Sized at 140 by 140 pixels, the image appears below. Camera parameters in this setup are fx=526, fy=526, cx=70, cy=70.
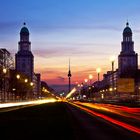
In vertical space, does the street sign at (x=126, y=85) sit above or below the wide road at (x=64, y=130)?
above

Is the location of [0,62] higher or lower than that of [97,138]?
higher

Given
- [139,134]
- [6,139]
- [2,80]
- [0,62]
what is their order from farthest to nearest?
[0,62] < [2,80] < [139,134] < [6,139]

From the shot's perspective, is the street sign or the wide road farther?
the street sign

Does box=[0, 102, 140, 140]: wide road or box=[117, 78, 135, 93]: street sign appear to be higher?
box=[117, 78, 135, 93]: street sign

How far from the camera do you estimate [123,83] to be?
4018 inches

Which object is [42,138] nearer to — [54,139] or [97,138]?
[54,139]

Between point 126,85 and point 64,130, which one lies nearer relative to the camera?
point 64,130

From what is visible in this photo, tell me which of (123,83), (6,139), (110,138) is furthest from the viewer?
(123,83)

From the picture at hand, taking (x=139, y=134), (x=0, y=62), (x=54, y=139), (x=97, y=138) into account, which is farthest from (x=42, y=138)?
(x=0, y=62)

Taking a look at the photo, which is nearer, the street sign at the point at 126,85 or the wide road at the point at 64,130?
the wide road at the point at 64,130

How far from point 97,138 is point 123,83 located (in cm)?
7853

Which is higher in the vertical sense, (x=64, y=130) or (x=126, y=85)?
(x=126, y=85)

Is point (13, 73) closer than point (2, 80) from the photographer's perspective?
No

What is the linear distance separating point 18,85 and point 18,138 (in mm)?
166372
